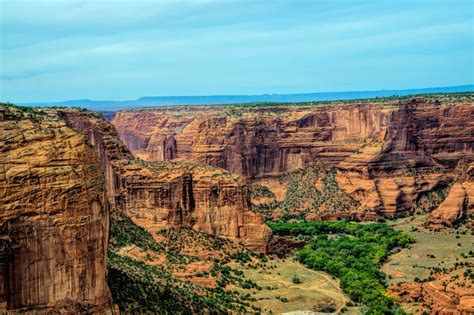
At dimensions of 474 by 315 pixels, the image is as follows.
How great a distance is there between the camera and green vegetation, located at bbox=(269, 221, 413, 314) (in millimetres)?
57950

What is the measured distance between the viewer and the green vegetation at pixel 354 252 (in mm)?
57950

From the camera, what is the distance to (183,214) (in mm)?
69312

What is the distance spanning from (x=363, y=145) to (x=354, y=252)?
32.1 meters

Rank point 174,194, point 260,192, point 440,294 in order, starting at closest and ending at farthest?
point 440,294 < point 174,194 < point 260,192

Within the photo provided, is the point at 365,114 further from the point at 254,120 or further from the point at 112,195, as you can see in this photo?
the point at 112,195

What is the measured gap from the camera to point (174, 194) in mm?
68375

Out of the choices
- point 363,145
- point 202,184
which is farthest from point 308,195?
point 202,184

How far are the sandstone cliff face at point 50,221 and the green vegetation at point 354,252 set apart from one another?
28.1 m

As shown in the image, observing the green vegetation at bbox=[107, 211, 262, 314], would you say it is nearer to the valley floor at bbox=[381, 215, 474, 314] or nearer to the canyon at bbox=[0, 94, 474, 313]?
the canyon at bbox=[0, 94, 474, 313]

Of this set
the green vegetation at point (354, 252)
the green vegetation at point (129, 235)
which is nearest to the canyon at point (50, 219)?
the green vegetation at point (129, 235)

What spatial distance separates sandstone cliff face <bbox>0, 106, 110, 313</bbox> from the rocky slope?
229 ft

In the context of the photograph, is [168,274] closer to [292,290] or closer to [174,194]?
[292,290]

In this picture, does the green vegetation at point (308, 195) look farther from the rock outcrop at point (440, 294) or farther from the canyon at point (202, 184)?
the rock outcrop at point (440, 294)

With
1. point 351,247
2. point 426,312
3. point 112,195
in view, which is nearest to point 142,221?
point 112,195
